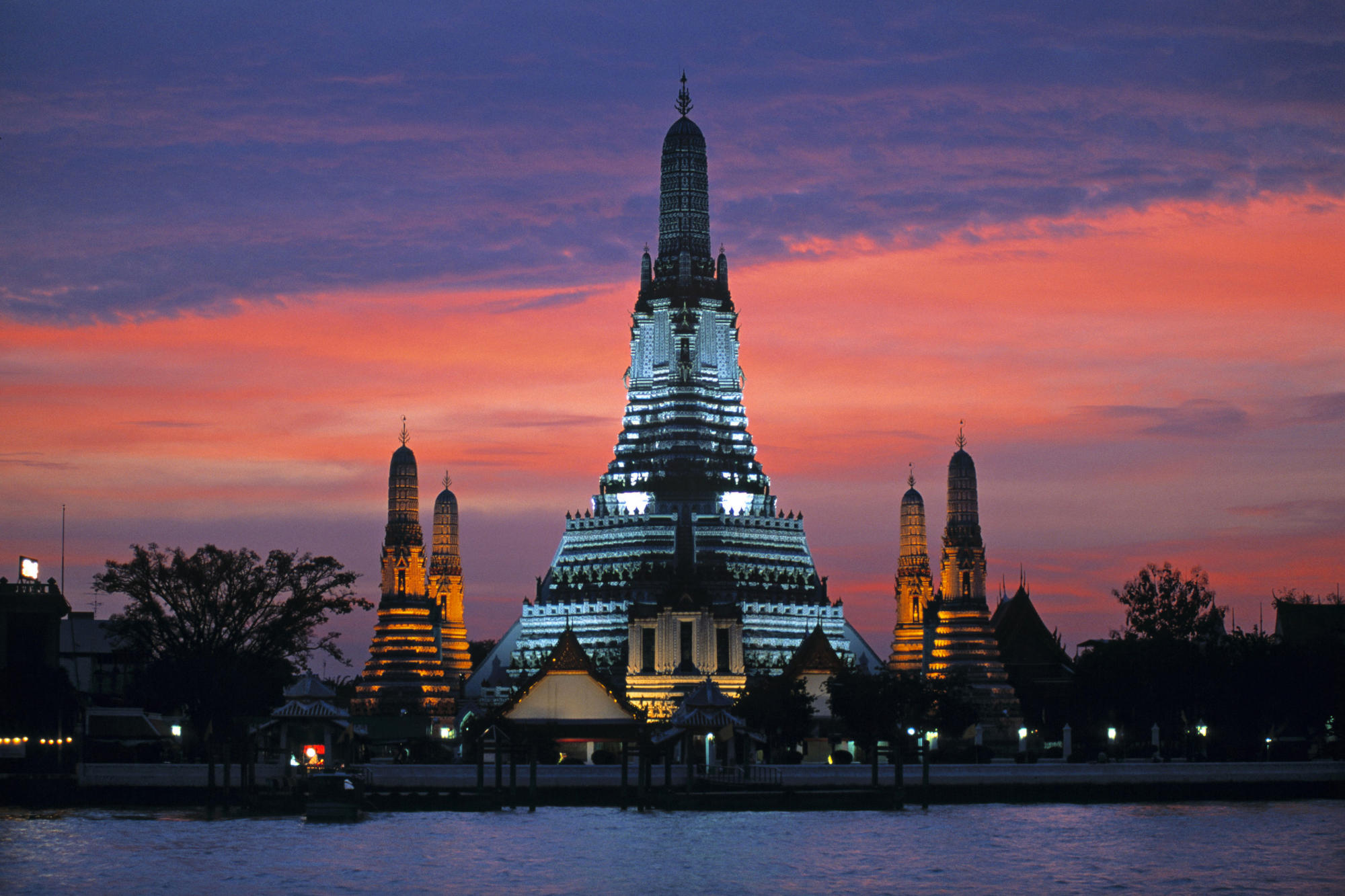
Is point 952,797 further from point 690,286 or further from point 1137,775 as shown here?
point 690,286

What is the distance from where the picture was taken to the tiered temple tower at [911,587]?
453ft

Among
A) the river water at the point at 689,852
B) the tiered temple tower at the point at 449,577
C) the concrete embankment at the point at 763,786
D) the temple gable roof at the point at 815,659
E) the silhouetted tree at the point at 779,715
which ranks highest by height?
the tiered temple tower at the point at 449,577

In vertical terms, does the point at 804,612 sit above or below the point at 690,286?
below

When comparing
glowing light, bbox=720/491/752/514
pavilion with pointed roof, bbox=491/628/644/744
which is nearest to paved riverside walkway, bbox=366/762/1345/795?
pavilion with pointed roof, bbox=491/628/644/744

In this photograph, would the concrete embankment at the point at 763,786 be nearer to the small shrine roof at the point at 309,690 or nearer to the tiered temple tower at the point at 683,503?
the small shrine roof at the point at 309,690

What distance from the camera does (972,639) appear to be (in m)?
128

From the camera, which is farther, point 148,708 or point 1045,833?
point 148,708

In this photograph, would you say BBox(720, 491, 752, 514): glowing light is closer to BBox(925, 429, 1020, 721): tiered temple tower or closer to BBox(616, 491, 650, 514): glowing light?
BBox(616, 491, 650, 514): glowing light

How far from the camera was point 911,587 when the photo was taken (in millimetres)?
140125

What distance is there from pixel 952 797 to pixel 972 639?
35.7 m

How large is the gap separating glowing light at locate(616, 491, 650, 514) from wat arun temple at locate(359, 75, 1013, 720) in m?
0.09

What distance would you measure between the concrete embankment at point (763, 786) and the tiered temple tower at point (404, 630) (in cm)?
3113

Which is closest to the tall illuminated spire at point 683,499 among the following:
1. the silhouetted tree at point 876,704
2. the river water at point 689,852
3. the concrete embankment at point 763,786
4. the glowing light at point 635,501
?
the glowing light at point 635,501

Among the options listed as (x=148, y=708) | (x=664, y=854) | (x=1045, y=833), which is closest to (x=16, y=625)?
(x=148, y=708)
